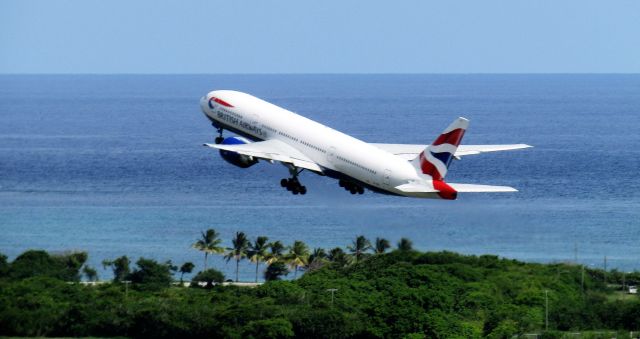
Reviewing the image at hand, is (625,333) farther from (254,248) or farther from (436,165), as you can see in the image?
(254,248)

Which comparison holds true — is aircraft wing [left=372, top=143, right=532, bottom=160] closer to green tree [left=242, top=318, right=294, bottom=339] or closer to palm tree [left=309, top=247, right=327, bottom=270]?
green tree [left=242, top=318, right=294, bottom=339]

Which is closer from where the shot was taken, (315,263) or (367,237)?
(315,263)

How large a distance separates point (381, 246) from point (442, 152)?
90.3m

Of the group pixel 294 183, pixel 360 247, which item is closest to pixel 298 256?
pixel 360 247

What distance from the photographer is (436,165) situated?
9875 cm

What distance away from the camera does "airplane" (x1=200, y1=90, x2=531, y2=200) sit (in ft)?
324

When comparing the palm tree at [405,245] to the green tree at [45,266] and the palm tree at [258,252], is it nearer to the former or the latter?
the palm tree at [258,252]

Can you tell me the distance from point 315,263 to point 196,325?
160ft

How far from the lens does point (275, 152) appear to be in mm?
109250

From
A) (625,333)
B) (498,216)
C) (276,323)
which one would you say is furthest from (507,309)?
(498,216)

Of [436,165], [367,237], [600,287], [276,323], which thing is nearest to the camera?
[436,165]

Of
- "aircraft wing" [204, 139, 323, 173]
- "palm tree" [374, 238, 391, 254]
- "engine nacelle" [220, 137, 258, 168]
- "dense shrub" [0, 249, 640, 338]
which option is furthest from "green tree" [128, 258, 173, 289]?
"engine nacelle" [220, 137, 258, 168]

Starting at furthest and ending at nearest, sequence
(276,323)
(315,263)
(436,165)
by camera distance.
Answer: (315,263)
(276,323)
(436,165)

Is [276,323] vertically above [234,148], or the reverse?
[234,148]
